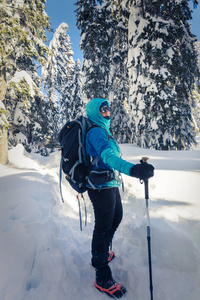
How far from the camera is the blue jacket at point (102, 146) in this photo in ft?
5.34

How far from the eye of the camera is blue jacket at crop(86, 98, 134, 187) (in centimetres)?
163

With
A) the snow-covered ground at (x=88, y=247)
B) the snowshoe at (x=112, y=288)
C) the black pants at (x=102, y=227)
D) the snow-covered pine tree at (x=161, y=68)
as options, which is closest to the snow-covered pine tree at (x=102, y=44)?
the snow-covered pine tree at (x=161, y=68)

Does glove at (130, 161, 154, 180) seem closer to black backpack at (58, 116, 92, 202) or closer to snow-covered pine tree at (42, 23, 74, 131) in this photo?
black backpack at (58, 116, 92, 202)

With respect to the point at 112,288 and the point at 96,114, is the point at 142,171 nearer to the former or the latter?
the point at 96,114

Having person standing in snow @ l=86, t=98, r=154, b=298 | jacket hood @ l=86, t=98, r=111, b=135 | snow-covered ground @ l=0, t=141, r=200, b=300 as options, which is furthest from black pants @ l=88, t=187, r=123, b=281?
jacket hood @ l=86, t=98, r=111, b=135

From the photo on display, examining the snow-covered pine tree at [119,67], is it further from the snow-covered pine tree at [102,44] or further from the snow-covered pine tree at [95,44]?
the snow-covered pine tree at [95,44]

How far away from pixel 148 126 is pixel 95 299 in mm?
9280

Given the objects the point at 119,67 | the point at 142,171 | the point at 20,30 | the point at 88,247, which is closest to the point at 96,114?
the point at 142,171

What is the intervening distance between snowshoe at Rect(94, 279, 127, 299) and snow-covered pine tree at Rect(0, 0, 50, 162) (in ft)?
26.2

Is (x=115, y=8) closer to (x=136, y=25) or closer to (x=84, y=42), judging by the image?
(x=84, y=42)

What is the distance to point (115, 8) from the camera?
14.8 metres

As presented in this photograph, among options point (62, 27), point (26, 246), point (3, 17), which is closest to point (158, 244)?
point (26, 246)

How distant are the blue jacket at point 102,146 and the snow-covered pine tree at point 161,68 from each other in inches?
318

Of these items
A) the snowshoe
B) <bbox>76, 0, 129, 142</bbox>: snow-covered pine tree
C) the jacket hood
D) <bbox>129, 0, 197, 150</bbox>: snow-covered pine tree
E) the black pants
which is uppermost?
<bbox>76, 0, 129, 142</bbox>: snow-covered pine tree
